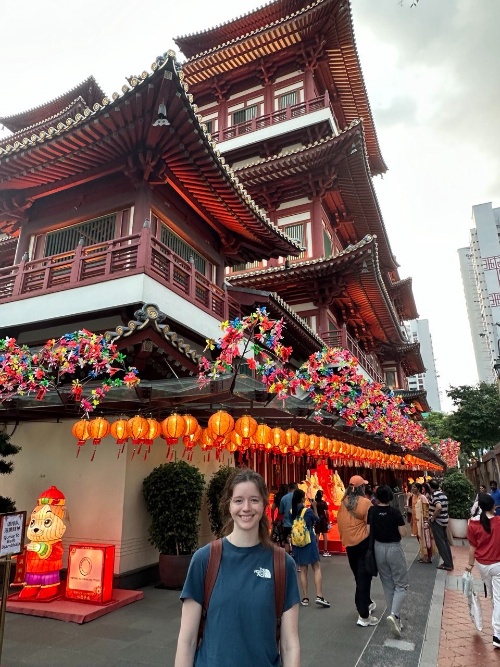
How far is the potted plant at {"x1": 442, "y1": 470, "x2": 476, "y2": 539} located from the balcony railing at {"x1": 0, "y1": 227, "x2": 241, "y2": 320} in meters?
10.6

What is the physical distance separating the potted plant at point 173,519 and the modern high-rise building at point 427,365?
11291 centimetres

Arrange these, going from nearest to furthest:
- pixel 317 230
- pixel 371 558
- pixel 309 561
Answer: pixel 371 558
pixel 309 561
pixel 317 230

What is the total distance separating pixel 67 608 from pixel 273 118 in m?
20.3

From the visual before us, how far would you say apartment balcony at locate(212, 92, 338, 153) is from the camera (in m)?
19.2

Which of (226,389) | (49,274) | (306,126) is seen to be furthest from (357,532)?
(306,126)

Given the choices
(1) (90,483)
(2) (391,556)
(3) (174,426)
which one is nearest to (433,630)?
(2) (391,556)

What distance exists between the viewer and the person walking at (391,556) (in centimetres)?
589

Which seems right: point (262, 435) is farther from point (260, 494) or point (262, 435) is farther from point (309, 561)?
point (260, 494)

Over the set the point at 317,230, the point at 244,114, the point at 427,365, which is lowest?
the point at 317,230

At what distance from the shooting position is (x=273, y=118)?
807 inches

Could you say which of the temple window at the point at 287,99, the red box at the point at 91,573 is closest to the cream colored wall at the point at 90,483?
the red box at the point at 91,573

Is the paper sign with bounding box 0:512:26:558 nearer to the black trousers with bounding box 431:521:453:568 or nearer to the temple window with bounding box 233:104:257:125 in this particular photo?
the black trousers with bounding box 431:521:453:568

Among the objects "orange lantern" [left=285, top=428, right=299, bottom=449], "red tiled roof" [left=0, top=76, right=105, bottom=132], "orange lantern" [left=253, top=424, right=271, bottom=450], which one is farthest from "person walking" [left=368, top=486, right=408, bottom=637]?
"red tiled roof" [left=0, top=76, right=105, bottom=132]

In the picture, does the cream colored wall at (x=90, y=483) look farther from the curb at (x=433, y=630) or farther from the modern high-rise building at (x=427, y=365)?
the modern high-rise building at (x=427, y=365)
